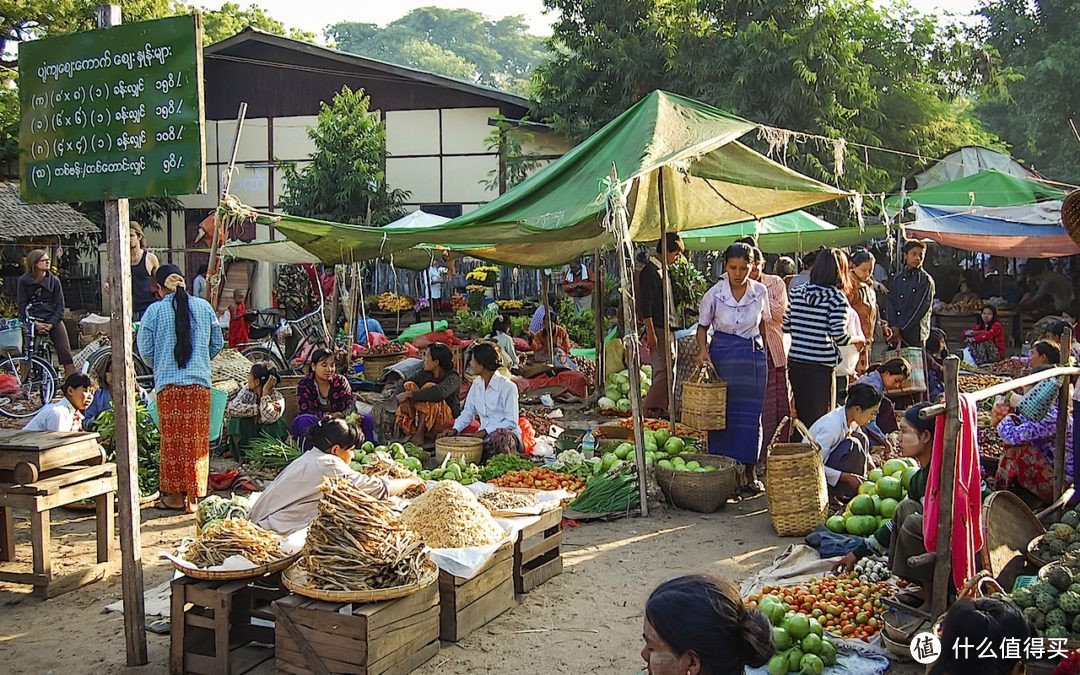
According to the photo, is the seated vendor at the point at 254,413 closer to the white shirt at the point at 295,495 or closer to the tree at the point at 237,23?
the white shirt at the point at 295,495

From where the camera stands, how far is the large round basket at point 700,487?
6.25 m

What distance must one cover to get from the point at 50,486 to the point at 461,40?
226 feet

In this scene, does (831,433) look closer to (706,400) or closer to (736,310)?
(706,400)

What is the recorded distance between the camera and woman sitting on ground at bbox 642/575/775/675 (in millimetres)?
2121

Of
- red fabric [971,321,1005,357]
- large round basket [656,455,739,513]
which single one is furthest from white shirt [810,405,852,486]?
red fabric [971,321,1005,357]

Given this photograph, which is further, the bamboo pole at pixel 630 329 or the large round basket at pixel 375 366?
the large round basket at pixel 375 366

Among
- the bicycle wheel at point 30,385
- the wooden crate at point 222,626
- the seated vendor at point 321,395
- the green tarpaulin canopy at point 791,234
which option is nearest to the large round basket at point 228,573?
the wooden crate at point 222,626

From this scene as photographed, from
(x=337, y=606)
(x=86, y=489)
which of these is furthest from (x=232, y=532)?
(x=86, y=489)

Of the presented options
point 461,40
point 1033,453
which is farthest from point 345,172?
point 461,40

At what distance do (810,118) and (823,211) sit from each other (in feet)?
9.78

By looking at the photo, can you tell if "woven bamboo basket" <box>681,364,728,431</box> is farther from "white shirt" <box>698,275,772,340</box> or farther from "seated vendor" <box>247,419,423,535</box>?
"seated vendor" <box>247,419,423,535</box>

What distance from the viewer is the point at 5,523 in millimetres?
5320

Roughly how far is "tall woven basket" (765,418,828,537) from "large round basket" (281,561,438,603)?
260 centimetres

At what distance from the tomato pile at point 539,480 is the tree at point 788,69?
10687mm
